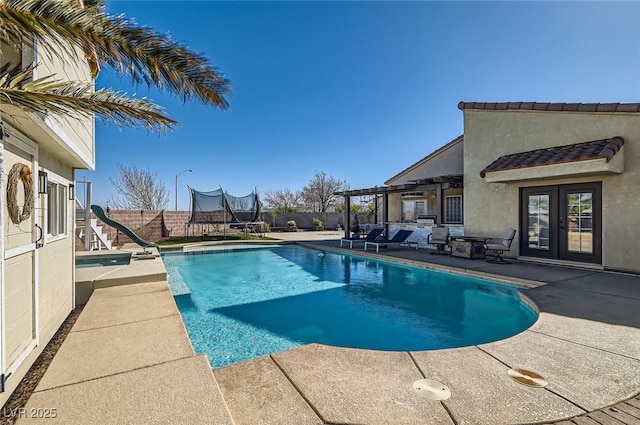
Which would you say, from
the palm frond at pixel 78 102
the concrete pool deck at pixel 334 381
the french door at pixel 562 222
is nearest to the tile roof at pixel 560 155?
the french door at pixel 562 222

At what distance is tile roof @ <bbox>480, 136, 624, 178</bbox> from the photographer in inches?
284

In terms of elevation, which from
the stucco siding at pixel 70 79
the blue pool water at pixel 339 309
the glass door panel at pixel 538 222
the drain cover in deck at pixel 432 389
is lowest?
the blue pool water at pixel 339 309

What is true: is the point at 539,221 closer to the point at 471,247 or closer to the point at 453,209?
the point at 471,247

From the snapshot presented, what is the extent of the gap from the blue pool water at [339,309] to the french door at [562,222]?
3149mm

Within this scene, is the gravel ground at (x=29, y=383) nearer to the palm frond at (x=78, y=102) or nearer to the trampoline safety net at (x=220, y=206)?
the palm frond at (x=78, y=102)

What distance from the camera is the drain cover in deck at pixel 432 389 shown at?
2.36 meters

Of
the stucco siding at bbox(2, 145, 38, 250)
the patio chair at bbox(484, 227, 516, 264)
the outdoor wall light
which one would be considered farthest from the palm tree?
the patio chair at bbox(484, 227, 516, 264)

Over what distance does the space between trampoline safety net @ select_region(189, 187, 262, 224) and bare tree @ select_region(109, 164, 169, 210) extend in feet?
49.1

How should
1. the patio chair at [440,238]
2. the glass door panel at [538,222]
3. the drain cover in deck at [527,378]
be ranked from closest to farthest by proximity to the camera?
the drain cover in deck at [527,378]
the glass door panel at [538,222]
the patio chair at [440,238]

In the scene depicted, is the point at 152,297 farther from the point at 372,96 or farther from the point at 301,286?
the point at 372,96

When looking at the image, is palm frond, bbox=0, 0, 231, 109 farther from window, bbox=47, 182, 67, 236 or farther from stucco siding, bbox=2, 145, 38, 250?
window, bbox=47, 182, 67, 236

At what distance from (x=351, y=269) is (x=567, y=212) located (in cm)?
670

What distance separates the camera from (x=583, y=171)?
24.1 feet

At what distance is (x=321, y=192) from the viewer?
40938mm
